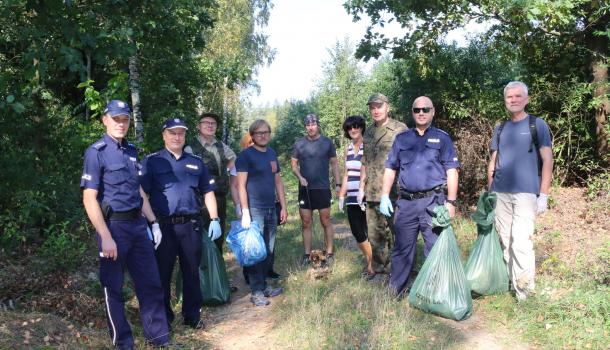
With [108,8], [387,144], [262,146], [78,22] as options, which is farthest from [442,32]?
[78,22]

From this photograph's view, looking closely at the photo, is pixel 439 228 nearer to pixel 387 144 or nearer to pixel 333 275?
pixel 387 144

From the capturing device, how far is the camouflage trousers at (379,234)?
17.0 feet

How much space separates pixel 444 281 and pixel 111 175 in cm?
288

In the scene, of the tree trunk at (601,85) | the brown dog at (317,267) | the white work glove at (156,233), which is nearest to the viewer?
the white work glove at (156,233)

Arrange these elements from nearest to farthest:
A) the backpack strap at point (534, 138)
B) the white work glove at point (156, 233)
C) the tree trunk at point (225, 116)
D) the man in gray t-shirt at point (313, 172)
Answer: the white work glove at point (156, 233) < the backpack strap at point (534, 138) < the man in gray t-shirt at point (313, 172) < the tree trunk at point (225, 116)

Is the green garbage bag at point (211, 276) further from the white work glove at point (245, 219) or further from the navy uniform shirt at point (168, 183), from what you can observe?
the navy uniform shirt at point (168, 183)

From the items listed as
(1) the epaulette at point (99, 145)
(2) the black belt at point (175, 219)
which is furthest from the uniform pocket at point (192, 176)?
(1) the epaulette at point (99, 145)

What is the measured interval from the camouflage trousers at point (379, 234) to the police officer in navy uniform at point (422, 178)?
636 mm

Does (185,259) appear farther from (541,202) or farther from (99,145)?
(541,202)

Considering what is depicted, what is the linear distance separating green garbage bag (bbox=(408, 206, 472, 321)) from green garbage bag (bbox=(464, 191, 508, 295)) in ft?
1.30

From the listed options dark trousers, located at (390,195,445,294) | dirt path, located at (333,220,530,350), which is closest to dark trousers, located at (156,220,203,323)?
dark trousers, located at (390,195,445,294)

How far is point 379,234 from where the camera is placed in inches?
207

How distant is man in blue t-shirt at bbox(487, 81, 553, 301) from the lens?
4.29m

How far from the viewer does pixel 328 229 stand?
251 inches
